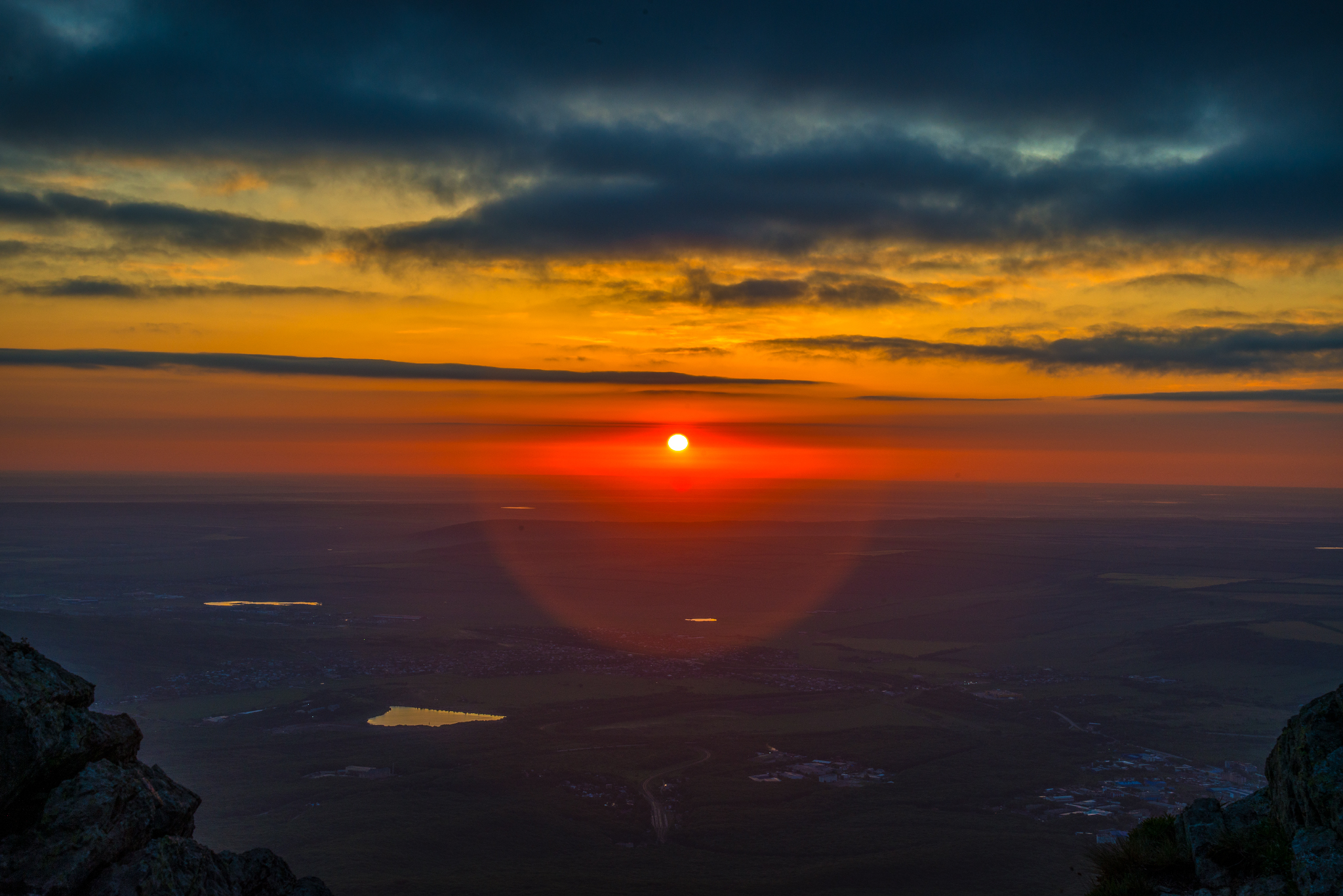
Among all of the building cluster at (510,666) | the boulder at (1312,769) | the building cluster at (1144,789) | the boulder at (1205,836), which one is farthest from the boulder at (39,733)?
the building cluster at (510,666)

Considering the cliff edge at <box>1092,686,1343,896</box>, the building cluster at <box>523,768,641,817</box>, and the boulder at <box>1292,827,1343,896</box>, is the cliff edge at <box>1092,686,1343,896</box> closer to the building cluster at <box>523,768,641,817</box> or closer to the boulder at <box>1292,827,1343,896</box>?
the boulder at <box>1292,827,1343,896</box>

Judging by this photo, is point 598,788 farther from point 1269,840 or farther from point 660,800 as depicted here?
point 1269,840

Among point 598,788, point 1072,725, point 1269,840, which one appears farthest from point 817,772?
point 1269,840

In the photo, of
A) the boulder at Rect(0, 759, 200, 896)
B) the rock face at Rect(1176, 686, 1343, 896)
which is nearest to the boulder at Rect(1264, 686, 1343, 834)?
the rock face at Rect(1176, 686, 1343, 896)

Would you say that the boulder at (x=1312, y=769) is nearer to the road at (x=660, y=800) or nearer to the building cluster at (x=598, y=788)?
the road at (x=660, y=800)

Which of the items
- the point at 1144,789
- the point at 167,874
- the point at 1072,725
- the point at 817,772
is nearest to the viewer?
the point at 167,874

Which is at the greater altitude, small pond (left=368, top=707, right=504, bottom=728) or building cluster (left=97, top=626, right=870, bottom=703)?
small pond (left=368, top=707, right=504, bottom=728)

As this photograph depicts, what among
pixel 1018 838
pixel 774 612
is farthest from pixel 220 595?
pixel 1018 838
